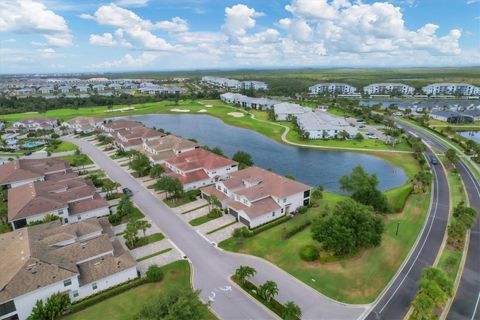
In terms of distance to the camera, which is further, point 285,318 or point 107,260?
point 107,260

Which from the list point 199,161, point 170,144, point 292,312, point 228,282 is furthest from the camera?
point 170,144

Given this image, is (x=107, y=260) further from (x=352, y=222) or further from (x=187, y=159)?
(x=187, y=159)

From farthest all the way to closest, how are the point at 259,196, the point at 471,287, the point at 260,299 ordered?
the point at 259,196, the point at 471,287, the point at 260,299

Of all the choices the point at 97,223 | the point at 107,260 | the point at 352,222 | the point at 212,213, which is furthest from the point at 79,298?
the point at 352,222

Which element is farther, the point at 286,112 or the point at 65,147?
the point at 286,112

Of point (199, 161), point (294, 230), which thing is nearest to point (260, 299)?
point (294, 230)

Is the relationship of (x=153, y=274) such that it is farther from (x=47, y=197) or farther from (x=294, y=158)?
(x=294, y=158)

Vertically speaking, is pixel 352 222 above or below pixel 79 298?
above

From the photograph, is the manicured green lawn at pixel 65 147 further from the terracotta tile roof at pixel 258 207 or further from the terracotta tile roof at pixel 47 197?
the terracotta tile roof at pixel 258 207
